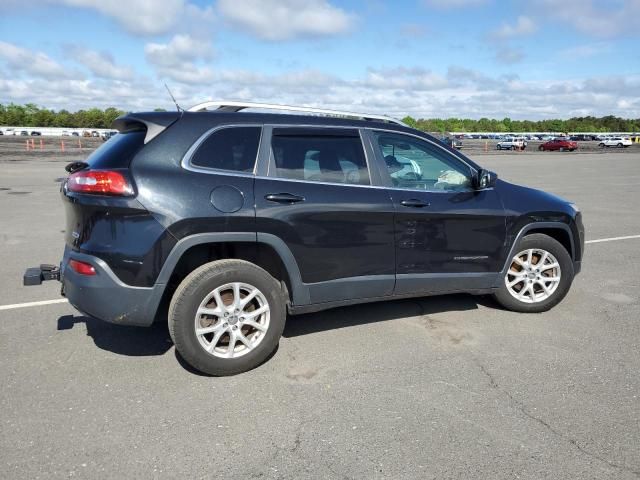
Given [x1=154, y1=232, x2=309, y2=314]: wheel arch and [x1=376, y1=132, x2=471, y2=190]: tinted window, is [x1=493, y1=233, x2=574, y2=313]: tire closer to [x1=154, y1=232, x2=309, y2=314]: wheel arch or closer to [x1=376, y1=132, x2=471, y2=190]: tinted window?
[x1=376, y1=132, x2=471, y2=190]: tinted window

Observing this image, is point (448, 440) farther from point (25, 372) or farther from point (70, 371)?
point (25, 372)

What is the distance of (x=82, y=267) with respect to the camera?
3.55 metres

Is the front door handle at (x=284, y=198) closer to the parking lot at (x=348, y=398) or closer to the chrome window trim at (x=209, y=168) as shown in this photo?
the chrome window trim at (x=209, y=168)

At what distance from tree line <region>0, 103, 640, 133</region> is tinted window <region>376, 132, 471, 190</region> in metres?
96.6

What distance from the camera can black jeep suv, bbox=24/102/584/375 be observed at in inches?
138

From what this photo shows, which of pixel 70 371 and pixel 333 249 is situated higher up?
pixel 333 249

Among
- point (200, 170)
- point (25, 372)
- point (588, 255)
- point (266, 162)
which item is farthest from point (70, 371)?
point (588, 255)

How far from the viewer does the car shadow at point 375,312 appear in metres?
4.69

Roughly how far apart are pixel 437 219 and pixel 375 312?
1155mm

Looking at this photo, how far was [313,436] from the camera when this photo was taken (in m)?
3.00

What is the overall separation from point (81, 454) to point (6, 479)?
1.13 ft

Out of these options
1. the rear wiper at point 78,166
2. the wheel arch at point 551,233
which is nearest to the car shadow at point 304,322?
the wheel arch at point 551,233

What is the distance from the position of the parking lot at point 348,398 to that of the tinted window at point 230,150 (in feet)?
4.84

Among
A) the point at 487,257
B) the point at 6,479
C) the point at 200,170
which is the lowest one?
the point at 6,479
